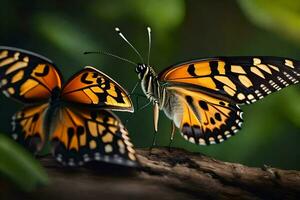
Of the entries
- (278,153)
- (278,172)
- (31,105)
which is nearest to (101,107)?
(31,105)

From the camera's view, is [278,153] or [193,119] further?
[278,153]

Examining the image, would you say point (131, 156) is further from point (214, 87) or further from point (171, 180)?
point (214, 87)

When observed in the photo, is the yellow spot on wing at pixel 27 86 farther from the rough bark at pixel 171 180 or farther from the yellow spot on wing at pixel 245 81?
the yellow spot on wing at pixel 245 81

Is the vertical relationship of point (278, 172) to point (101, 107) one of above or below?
below

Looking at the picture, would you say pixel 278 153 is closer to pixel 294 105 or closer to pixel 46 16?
pixel 294 105

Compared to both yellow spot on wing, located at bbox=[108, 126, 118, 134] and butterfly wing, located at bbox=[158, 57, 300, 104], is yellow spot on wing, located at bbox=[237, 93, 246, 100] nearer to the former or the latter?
butterfly wing, located at bbox=[158, 57, 300, 104]

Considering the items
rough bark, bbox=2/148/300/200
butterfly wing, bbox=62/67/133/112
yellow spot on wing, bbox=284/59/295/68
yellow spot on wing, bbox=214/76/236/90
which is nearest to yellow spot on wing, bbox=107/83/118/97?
butterfly wing, bbox=62/67/133/112

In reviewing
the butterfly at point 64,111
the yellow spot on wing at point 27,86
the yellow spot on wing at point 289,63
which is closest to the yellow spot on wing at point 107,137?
the butterfly at point 64,111
